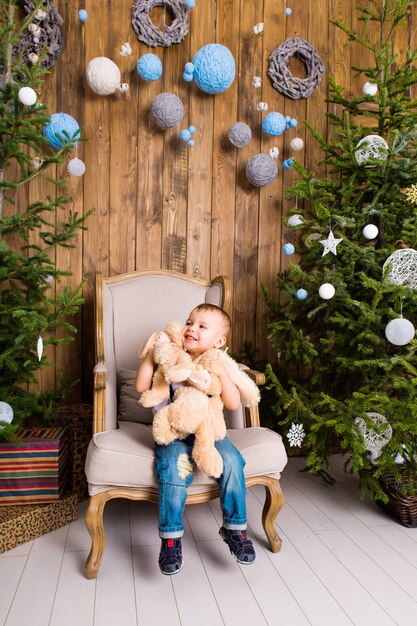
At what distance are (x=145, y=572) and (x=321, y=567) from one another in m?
0.64

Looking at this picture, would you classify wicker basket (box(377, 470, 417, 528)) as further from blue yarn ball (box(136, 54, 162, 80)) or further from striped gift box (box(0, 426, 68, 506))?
blue yarn ball (box(136, 54, 162, 80))

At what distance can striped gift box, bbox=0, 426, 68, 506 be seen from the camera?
2.19 m

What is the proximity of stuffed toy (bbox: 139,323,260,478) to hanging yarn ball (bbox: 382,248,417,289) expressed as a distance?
2.55 ft

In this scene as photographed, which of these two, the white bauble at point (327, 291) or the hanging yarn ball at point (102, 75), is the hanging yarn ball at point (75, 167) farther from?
the white bauble at point (327, 291)

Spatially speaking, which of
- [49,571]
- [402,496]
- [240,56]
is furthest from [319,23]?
[49,571]

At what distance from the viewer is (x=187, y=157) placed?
2.89m

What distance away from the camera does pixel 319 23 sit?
3041 mm

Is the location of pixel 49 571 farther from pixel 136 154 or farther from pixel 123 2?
pixel 123 2

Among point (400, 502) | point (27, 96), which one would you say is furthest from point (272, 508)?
point (27, 96)

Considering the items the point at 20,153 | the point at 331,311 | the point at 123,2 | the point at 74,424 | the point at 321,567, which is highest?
the point at 123,2

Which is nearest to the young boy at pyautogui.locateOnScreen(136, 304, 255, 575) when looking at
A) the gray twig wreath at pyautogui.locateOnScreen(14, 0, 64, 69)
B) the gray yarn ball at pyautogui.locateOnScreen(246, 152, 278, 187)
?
the gray yarn ball at pyautogui.locateOnScreen(246, 152, 278, 187)

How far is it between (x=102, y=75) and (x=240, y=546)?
86.1 inches

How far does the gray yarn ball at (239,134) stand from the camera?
2.80 meters

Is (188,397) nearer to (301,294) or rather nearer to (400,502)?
(301,294)
